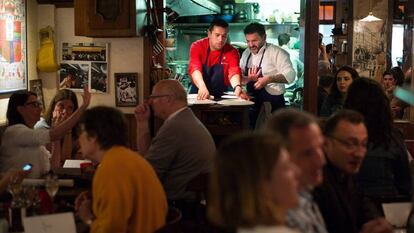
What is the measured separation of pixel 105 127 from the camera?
272 cm

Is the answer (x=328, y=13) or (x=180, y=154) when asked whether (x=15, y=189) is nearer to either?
(x=180, y=154)

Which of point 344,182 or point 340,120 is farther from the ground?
point 340,120

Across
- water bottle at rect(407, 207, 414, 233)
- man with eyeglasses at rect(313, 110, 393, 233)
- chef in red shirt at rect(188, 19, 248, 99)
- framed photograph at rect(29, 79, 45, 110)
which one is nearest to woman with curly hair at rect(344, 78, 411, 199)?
water bottle at rect(407, 207, 414, 233)

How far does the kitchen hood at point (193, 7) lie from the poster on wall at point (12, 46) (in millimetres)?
1709

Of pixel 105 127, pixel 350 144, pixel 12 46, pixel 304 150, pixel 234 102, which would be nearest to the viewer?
pixel 304 150

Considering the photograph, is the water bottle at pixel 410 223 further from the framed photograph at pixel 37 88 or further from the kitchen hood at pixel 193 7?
the kitchen hood at pixel 193 7

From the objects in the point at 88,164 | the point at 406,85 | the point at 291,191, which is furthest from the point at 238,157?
the point at 406,85

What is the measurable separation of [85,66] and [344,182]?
3397mm

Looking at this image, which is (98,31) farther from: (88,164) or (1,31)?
(88,164)

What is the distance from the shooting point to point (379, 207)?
305cm

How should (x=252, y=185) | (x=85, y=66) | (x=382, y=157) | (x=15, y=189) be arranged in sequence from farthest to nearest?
(x=85, y=66)
(x=382, y=157)
(x=15, y=189)
(x=252, y=185)

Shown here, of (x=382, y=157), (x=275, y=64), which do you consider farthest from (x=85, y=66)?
(x=382, y=157)

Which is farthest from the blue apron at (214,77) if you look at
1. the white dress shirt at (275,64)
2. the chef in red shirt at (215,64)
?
the white dress shirt at (275,64)

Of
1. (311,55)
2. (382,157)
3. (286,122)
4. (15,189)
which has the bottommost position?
(15,189)
